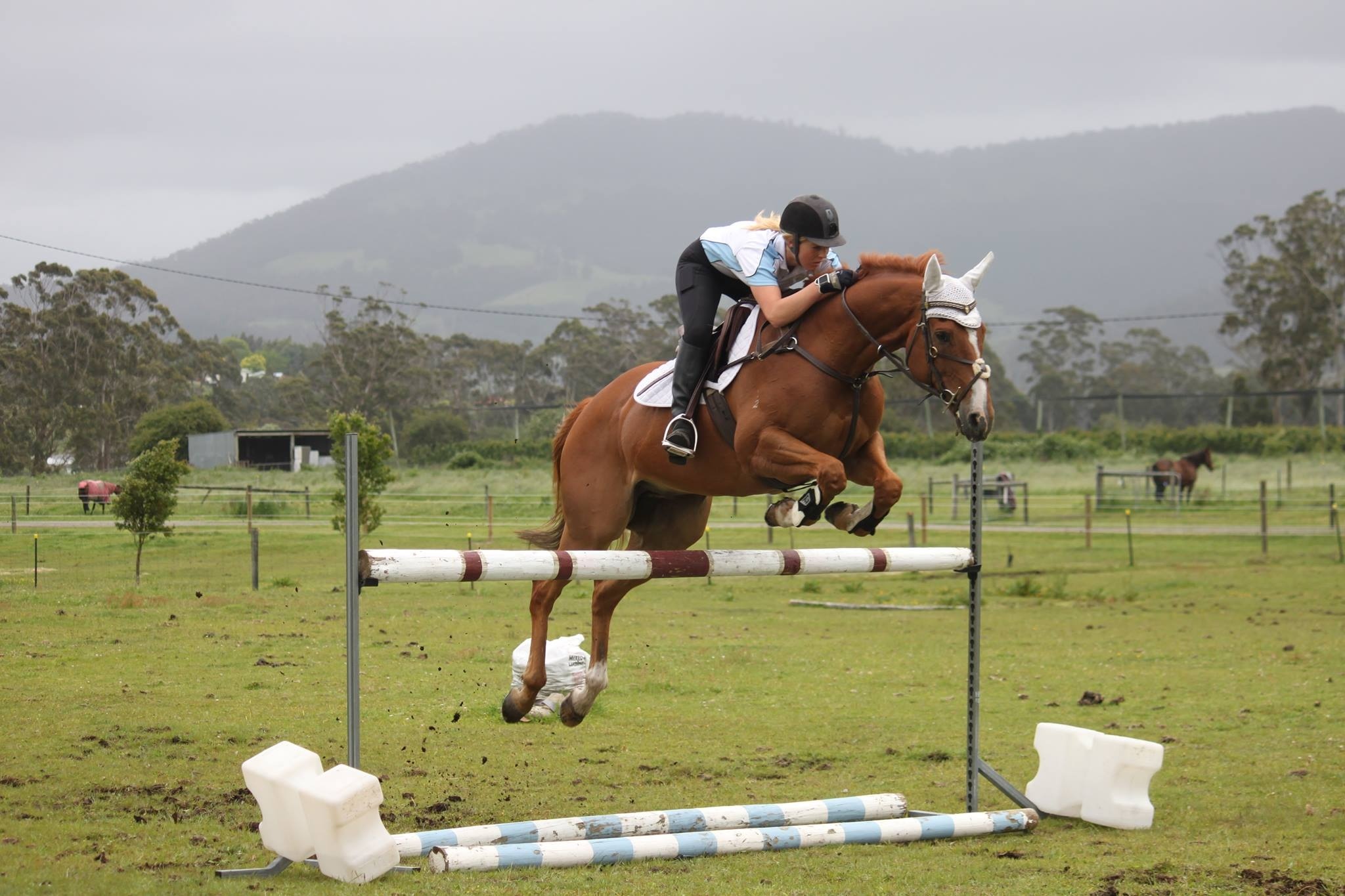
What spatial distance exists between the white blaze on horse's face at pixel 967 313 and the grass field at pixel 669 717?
1.86m

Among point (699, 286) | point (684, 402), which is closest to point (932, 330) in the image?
point (684, 402)

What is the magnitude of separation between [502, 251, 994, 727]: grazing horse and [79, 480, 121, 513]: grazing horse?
40.3 feet

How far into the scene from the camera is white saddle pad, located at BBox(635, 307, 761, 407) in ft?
18.2

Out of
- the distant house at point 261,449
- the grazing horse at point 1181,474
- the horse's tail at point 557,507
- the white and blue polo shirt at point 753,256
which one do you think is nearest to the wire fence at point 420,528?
the grazing horse at point 1181,474

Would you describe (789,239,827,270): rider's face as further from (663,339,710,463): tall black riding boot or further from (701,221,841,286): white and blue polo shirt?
(663,339,710,463): tall black riding boot

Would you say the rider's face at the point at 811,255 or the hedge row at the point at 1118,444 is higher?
the rider's face at the point at 811,255

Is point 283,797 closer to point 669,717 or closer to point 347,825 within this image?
point 347,825

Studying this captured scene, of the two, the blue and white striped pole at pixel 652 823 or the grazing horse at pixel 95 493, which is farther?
the grazing horse at pixel 95 493

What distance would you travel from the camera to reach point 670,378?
583 centimetres

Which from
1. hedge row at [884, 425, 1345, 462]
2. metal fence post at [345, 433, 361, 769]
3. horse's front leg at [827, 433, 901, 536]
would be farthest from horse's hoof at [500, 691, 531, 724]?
hedge row at [884, 425, 1345, 462]

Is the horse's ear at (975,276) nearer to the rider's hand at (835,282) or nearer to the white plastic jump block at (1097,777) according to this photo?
the rider's hand at (835,282)

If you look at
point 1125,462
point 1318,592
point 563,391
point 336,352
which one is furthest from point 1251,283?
point 1318,592

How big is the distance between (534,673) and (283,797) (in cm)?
154

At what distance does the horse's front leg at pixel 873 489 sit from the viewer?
17.2ft
